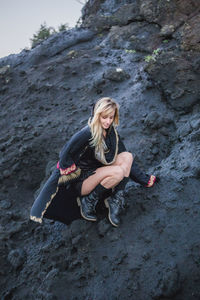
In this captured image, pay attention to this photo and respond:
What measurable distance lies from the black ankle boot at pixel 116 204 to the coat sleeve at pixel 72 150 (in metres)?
0.66

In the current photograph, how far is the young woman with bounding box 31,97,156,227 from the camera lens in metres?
2.75

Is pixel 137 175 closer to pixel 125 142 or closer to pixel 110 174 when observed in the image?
pixel 110 174

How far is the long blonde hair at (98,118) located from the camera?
8.68ft

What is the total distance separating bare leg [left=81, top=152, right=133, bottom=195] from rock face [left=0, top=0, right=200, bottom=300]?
1.79ft

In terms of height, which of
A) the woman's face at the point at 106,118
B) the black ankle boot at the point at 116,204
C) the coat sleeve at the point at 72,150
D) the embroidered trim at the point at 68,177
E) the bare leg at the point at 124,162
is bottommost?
the black ankle boot at the point at 116,204

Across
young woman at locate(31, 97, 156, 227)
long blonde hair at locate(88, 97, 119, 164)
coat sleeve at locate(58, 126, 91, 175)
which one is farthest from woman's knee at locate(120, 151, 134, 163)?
coat sleeve at locate(58, 126, 91, 175)

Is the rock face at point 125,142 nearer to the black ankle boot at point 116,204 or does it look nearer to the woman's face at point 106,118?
the black ankle boot at point 116,204

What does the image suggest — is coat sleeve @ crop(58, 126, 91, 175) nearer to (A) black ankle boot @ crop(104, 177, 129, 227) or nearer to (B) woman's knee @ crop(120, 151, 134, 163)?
(B) woman's knee @ crop(120, 151, 134, 163)

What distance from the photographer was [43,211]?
9.28ft

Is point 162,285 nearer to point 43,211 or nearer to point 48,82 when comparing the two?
point 43,211

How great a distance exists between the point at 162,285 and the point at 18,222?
2.31 metres

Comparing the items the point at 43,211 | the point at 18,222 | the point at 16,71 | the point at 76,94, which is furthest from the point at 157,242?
the point at 16,71

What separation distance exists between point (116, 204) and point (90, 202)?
335mm

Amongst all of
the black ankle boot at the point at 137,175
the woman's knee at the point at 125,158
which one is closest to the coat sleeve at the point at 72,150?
the woman's knee at the point at 125,158
